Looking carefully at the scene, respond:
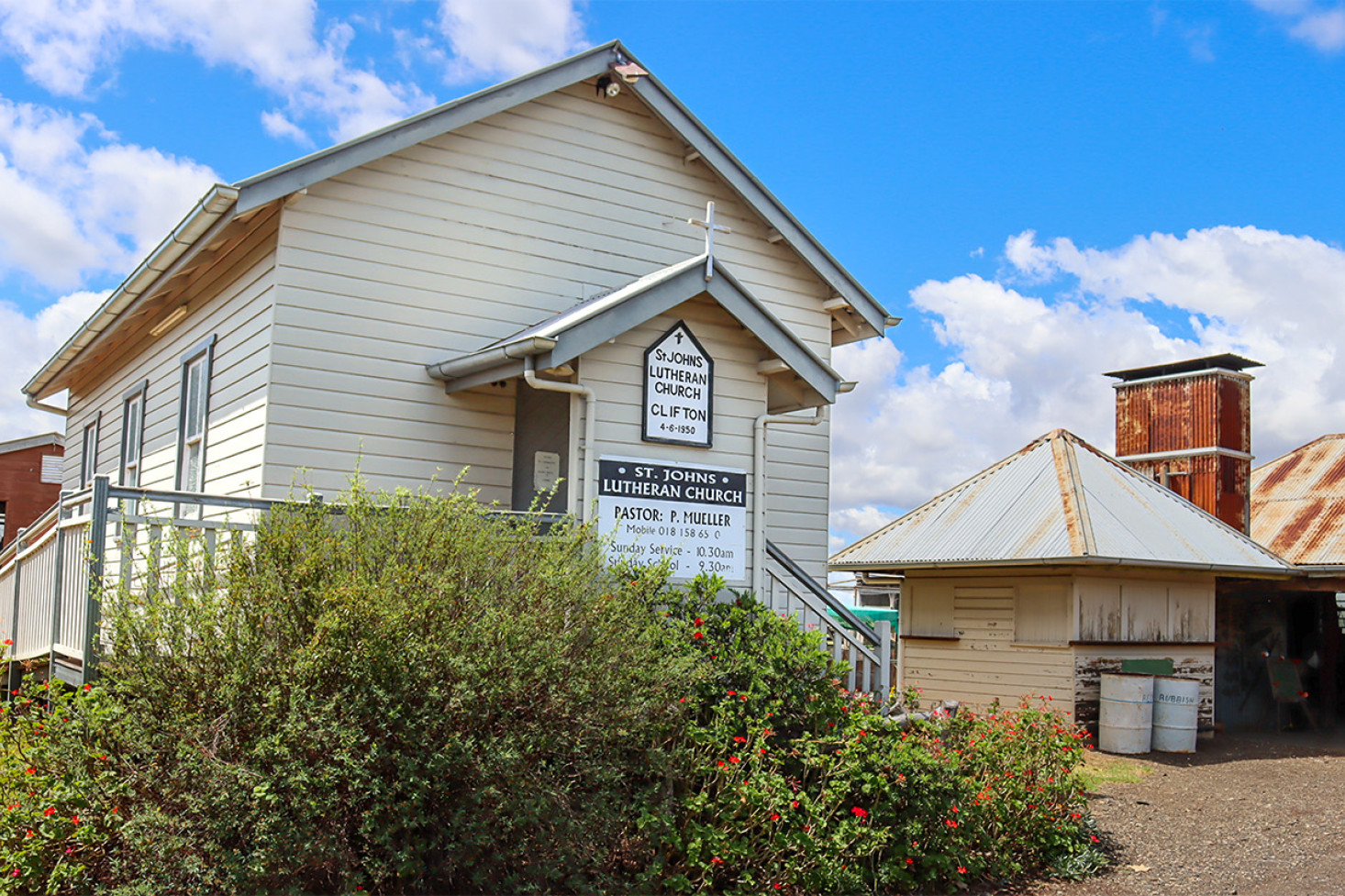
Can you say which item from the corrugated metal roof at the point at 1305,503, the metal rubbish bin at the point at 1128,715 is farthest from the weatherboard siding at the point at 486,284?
the corrugated metal roof at the point at 1305,503

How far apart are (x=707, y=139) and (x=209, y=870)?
9.63 m

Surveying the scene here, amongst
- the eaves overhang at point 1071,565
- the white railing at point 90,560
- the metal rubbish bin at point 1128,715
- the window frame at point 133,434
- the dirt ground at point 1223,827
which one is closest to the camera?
the white railing at point 90,560

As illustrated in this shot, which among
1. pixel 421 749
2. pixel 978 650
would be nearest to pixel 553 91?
pixel 421 749

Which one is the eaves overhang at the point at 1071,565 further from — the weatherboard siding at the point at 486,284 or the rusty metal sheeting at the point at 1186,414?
the weatherboard siding at the point at 486,284

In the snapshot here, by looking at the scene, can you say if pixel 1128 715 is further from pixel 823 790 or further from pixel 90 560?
pixel 90 560

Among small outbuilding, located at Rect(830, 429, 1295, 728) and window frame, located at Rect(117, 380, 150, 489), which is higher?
window frame, located at Rect(117, 380, 150, 489)

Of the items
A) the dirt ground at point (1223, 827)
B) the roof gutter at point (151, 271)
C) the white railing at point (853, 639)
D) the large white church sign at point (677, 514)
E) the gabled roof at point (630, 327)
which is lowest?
the dirt ground at point (1223, 827)

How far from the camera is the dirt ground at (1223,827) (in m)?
9.08

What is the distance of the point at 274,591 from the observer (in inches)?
255

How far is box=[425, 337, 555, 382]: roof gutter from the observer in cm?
947

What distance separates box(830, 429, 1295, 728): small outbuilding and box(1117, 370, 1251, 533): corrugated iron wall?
208 cm

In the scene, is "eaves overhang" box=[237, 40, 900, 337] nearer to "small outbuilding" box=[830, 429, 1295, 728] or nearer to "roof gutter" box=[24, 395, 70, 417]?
"small outbuilding" box=[830, 429, 1295, 728]

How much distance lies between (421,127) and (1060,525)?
11.1 m

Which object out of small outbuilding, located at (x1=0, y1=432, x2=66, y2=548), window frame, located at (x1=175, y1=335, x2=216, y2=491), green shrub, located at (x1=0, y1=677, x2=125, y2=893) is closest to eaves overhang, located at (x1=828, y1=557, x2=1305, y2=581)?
window frame, located at (x1=175, y1=335, x2=216, y2=491)
